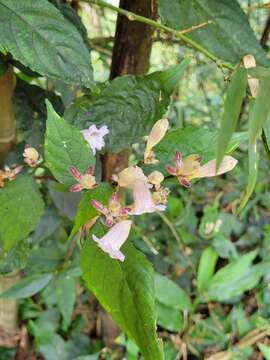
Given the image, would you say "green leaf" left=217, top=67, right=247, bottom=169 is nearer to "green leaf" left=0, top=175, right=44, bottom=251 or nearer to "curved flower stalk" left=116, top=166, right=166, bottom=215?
"curved flower stalk" left=116, top=166, right=166, bottom=215

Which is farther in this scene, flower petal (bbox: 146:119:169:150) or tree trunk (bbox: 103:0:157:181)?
tree trunk (bbox: 103:0:157:181)

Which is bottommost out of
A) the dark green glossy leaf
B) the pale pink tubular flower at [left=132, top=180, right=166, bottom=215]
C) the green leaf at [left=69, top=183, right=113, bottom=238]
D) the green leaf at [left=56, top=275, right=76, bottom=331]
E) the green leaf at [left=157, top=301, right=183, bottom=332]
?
the green leaf at [left=157, top=301, right=183, bottom=332]

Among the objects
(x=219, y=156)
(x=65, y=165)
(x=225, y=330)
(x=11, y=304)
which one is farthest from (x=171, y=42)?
(x=225, y=330)

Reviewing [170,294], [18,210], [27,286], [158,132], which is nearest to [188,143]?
[158,132]

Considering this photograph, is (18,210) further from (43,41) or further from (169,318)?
(169,318)

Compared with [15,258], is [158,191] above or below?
above

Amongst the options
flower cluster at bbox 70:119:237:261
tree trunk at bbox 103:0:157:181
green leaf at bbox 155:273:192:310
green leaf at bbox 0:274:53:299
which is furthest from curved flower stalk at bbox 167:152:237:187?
green leaf at bbox 155:273:192:310

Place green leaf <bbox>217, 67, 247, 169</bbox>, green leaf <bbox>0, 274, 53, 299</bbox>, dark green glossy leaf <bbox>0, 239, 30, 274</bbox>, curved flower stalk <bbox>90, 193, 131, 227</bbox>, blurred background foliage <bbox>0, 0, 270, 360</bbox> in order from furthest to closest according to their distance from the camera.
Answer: blurred background foliage <bbox>0, 0, 270, 360</bbox> < green leaf <bbox>0, 274, 53, 299</bbox> < dark green glossy leaf <bbox>0, 239, 30, 274</bbox> < curved flower stalk <bbox>90, 193, 131, 227</bbox> < green leaf <bbox>217, 67, 247, 169</bbox>

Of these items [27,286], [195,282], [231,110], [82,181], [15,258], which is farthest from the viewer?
[195,282]
